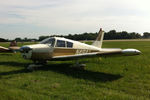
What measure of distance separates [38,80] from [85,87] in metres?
2.19

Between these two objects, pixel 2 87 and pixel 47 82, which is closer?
pixel 2 87

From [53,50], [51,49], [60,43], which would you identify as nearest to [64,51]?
[60,43]

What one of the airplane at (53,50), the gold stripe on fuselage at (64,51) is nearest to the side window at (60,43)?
the airplane at (53,50)

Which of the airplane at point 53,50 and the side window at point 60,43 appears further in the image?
the side window at point 60,43

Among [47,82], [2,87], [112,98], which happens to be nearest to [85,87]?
[112,98]

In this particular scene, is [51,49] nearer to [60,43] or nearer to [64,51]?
[60,43]

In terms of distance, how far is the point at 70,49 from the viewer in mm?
10414

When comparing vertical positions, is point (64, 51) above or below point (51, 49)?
below

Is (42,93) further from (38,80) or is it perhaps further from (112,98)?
(112,98)

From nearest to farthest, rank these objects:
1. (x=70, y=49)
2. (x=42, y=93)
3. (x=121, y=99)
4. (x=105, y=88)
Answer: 1. (x=121, y=99)
2. (x=42, y=93)
3. (x=105, y=88)
4. (x=70, y=49)

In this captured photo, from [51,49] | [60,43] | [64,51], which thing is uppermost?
[60,43]

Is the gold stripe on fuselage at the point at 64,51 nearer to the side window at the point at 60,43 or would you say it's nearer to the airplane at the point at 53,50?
the airplane at the point at 53,50

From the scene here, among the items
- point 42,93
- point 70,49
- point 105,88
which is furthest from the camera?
point 70,49

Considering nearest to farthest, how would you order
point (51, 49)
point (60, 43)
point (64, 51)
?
point (51, 49) < point (60, 43) < point (64, 51)
